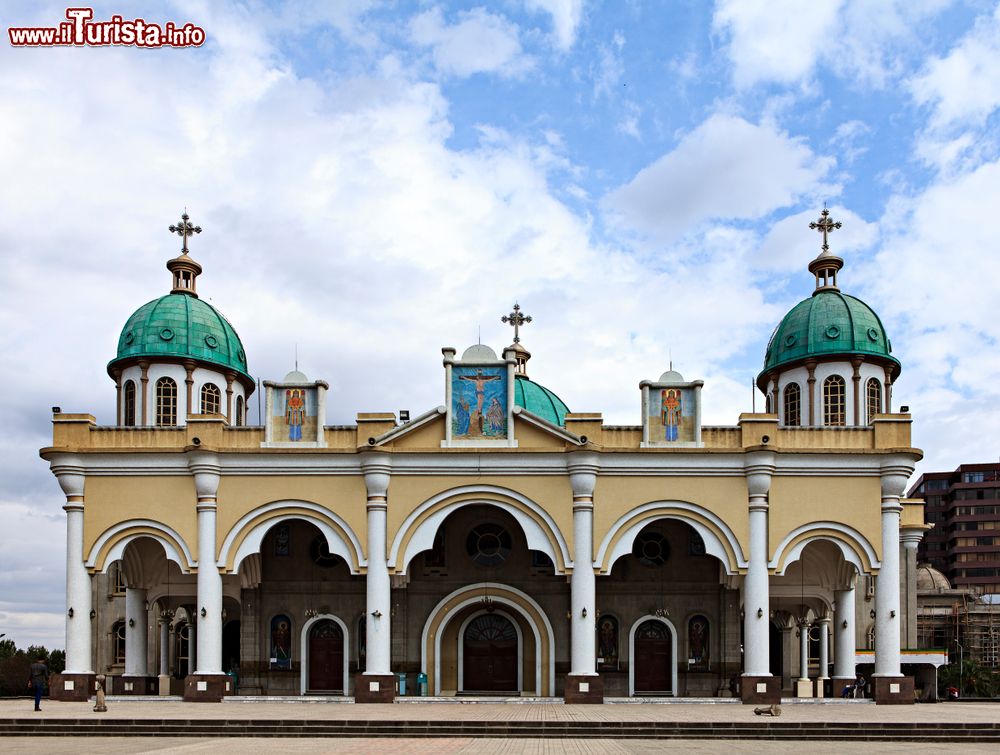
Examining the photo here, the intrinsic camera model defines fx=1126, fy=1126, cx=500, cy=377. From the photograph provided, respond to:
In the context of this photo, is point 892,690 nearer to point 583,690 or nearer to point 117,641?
point 583,690

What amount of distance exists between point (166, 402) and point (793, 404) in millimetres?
23018

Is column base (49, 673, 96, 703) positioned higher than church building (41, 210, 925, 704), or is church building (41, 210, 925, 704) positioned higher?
church building (41, 210, 925, 704)

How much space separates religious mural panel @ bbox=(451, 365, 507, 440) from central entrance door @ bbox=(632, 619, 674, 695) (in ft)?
28.6

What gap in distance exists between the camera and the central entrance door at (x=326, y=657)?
3597 centimetres

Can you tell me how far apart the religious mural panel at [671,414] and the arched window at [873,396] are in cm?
1025

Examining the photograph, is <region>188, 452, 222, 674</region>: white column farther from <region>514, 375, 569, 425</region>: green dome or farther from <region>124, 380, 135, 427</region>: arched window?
<region>514, 375, 569, 425</region>: green dome

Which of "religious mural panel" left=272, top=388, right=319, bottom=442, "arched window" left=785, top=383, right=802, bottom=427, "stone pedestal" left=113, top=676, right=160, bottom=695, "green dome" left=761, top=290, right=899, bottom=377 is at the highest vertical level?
"green dome" left=761, top=290, right=899, bottom=377

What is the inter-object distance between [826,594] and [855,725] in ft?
40.8

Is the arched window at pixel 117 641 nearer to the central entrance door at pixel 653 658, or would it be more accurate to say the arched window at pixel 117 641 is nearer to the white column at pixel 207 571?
the white column at pixel 207 571

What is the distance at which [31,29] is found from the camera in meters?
25.3

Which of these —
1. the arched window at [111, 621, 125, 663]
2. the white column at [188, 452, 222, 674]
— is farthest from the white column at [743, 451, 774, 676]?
the arched window at [111, 621, 125, 663]

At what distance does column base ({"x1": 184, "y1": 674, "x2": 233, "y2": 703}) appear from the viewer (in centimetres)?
3219

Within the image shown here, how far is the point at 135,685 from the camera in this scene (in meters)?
35.9

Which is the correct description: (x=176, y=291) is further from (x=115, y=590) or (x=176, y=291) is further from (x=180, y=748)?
(x=180, y=748)
